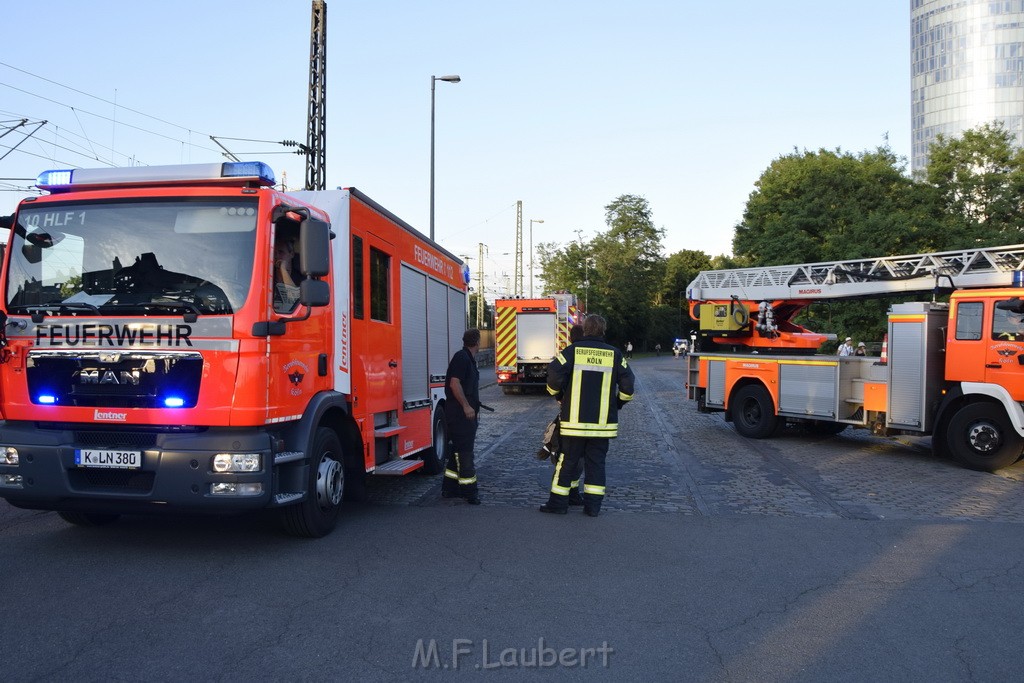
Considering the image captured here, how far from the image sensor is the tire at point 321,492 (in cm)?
616

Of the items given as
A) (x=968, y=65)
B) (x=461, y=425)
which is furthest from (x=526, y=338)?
(x=968, y=65)

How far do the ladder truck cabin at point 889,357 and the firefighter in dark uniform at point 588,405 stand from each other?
239 inches

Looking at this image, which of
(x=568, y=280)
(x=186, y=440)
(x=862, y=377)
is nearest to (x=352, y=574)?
(x=186, y=440)

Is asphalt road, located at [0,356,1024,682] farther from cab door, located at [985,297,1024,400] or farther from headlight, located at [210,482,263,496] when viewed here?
cab door, located at [985,297,1024,400]

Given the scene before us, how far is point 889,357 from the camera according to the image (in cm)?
1191

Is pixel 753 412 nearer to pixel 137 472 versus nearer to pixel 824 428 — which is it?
pixel 824 428

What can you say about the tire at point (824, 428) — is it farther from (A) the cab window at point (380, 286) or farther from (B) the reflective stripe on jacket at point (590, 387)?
(A) the cab window at point (380, 286)

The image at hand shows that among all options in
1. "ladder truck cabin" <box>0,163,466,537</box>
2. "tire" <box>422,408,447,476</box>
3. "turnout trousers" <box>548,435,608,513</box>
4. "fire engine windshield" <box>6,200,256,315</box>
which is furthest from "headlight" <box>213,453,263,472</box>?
"tire" <box>422,408,447,476</box>

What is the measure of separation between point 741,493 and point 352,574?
4.87 meters

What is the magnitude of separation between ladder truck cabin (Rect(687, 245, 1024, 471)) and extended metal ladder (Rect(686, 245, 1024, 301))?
0.7 inches

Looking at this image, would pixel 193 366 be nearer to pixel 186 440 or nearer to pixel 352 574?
pixel 186 440

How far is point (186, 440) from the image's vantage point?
17.9 feet

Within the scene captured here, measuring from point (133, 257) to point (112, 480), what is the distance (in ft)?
5.03

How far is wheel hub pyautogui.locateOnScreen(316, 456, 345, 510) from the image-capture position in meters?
6.34
